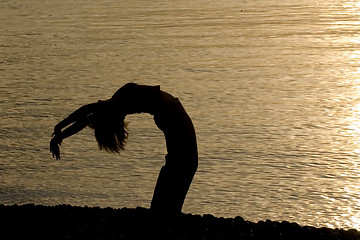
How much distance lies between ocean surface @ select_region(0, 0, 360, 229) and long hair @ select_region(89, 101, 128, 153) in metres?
2.64

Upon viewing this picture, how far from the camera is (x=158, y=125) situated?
301 inches

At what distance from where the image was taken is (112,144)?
741cm

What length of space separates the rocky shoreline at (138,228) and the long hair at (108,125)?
3.11 ft

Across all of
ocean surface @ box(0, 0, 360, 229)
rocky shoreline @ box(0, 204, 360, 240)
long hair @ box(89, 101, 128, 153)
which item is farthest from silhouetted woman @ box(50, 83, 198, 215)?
ocean surface @ box(0, 0, 360, 229)

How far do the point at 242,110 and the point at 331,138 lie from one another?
2.38m

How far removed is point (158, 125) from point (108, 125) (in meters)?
0.59

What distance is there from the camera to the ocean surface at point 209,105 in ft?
34.4

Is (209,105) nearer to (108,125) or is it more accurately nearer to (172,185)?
(172,185)

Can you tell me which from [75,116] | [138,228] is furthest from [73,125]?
[138,228]

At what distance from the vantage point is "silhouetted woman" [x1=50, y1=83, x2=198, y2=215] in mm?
7226

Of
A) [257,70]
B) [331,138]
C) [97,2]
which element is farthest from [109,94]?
[97,2]

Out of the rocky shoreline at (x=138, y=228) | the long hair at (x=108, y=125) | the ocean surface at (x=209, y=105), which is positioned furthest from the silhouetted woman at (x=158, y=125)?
the ocean surface at (x=209, y=105)

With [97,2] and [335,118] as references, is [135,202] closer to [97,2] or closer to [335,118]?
[335,118]

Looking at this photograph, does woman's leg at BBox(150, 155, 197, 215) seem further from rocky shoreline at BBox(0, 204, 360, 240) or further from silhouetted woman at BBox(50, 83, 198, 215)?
rocky shoreline at BBox(0, 204, 360, 240)
